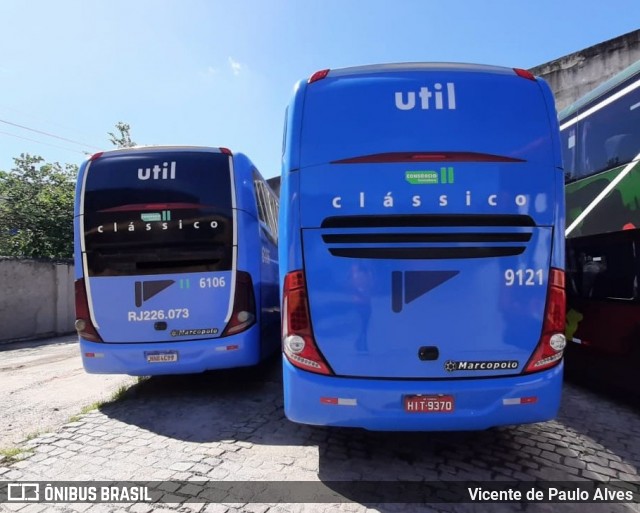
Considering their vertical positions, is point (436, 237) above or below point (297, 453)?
above

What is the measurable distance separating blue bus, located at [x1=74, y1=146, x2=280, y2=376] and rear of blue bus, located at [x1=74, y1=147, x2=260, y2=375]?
12 millimetres

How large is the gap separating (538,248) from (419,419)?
159 cm

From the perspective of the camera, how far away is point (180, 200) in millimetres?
5316

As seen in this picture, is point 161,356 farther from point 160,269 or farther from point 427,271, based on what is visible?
point 427,271

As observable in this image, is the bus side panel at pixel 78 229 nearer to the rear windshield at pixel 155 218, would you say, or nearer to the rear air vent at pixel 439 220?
the rear windshield at pixel 155 218

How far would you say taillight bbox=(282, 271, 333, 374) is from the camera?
3.36 m

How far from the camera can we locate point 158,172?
5367 millimetres

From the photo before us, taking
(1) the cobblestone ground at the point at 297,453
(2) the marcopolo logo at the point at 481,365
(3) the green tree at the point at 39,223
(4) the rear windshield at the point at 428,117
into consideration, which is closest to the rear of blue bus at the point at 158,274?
(1) the cobblestone ground at the point at 297,453

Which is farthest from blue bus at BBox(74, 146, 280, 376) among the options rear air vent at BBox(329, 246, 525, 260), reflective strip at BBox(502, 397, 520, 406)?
reflective strip at BBox(502, 397, 520, 406)

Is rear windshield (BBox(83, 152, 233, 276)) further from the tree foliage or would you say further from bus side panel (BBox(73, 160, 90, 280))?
the tree foliage

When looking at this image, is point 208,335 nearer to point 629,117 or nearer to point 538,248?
point 538,248

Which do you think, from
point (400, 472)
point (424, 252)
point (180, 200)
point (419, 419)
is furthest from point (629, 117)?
point (180, 200)

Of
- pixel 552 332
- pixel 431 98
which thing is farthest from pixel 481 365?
pixel 431 98

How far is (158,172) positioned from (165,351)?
218 centimetres
